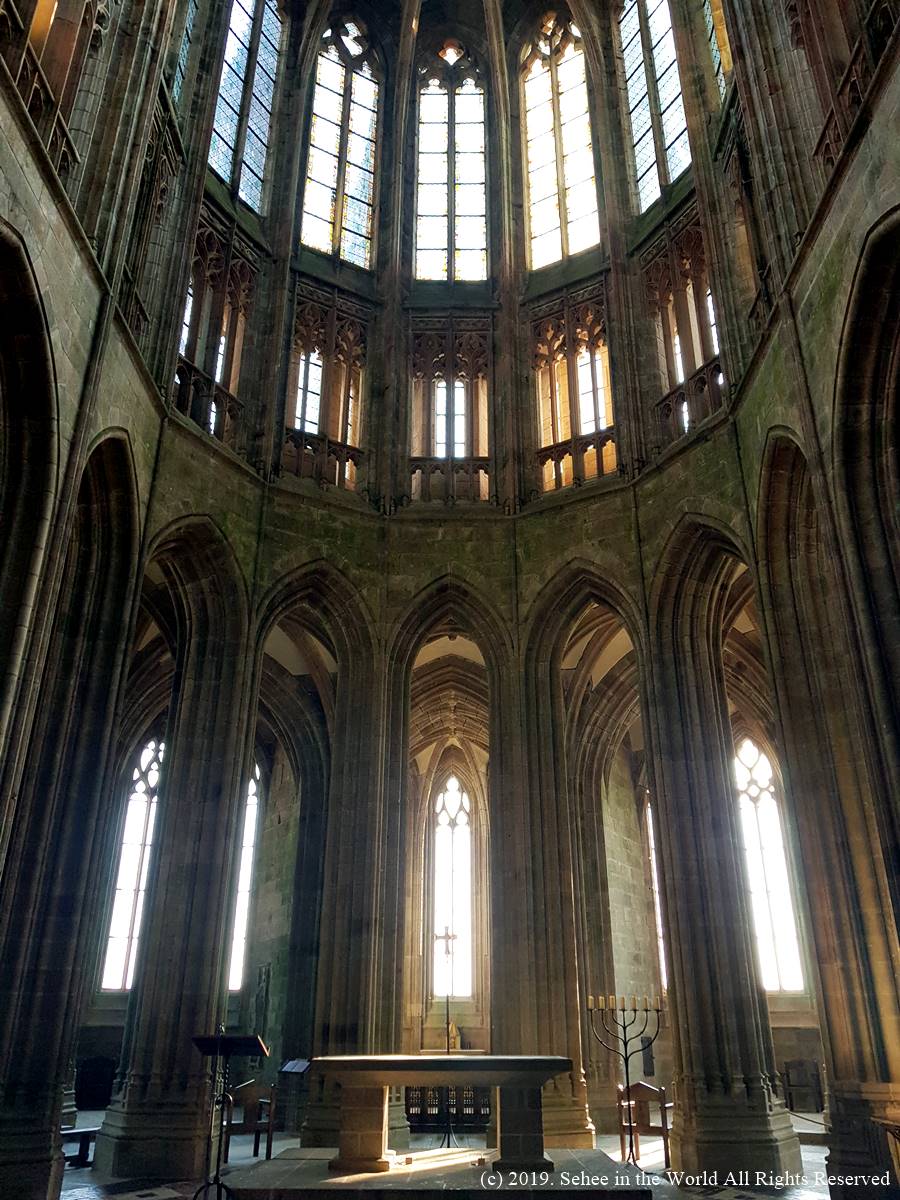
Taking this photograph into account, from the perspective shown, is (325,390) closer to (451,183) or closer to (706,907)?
(451,183)

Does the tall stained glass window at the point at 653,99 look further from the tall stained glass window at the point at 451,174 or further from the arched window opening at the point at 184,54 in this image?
the arched window opening at the point at 184,54

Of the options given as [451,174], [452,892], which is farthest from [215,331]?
[452,892]

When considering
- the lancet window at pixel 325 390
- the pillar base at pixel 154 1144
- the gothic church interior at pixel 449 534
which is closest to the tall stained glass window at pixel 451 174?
the gothic church interior at pixel 449 534

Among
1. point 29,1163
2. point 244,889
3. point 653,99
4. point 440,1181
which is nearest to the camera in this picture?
point 440,1181

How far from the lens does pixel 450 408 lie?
17.2m

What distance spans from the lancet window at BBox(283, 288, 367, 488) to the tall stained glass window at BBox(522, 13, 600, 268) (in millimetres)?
4079

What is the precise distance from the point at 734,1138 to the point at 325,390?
42.2ft

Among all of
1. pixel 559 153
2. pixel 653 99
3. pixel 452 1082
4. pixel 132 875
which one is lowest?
pixel 452 1082

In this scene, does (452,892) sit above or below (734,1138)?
above

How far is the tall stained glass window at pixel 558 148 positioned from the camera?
18.1 meters

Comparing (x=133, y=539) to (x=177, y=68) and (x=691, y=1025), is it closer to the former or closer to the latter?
(x=177, y=68)

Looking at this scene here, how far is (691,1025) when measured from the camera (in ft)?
38.1

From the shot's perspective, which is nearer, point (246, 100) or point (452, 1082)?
point (452, 1082)

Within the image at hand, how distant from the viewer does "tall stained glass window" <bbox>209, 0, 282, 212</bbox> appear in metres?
16.6
